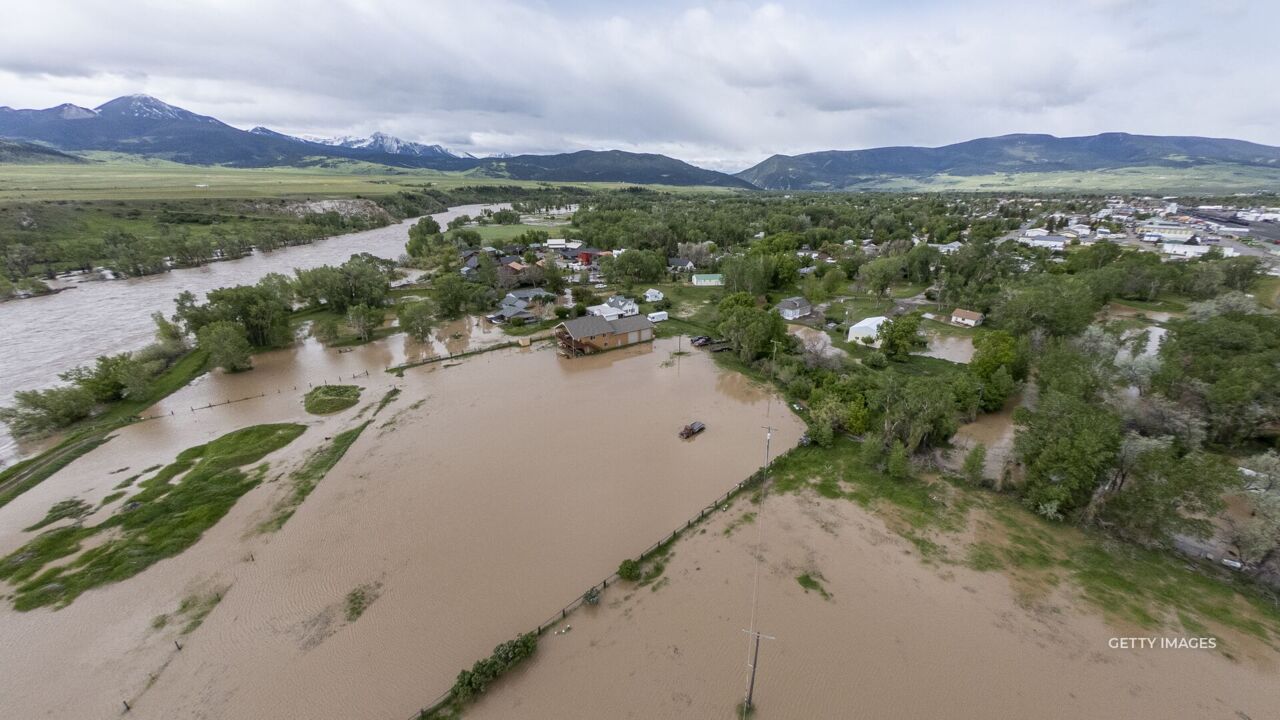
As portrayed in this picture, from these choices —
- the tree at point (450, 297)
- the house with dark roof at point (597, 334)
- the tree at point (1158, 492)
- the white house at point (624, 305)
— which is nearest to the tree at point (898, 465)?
the tree at point (1158, 492)

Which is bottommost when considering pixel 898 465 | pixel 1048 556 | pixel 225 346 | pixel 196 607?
pixel 196 607

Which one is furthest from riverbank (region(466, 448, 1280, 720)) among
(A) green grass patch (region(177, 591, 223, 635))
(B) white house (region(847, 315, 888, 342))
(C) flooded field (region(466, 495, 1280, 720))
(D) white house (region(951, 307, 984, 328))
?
(D) white house (region(951, 307, 984, 328))

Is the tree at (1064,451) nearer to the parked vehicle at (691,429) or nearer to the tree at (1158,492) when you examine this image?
the tree at (1158,492)

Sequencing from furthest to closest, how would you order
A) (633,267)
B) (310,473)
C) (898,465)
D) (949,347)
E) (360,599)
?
(633,267), (949,347), (310,473), (898,465), (360,599)

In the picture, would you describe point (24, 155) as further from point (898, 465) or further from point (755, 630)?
point (898, 465)

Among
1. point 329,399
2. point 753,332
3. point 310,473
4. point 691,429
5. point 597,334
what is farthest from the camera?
point 597,334

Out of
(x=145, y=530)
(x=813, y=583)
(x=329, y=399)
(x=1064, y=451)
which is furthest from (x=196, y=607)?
(x=1064, y=451)
